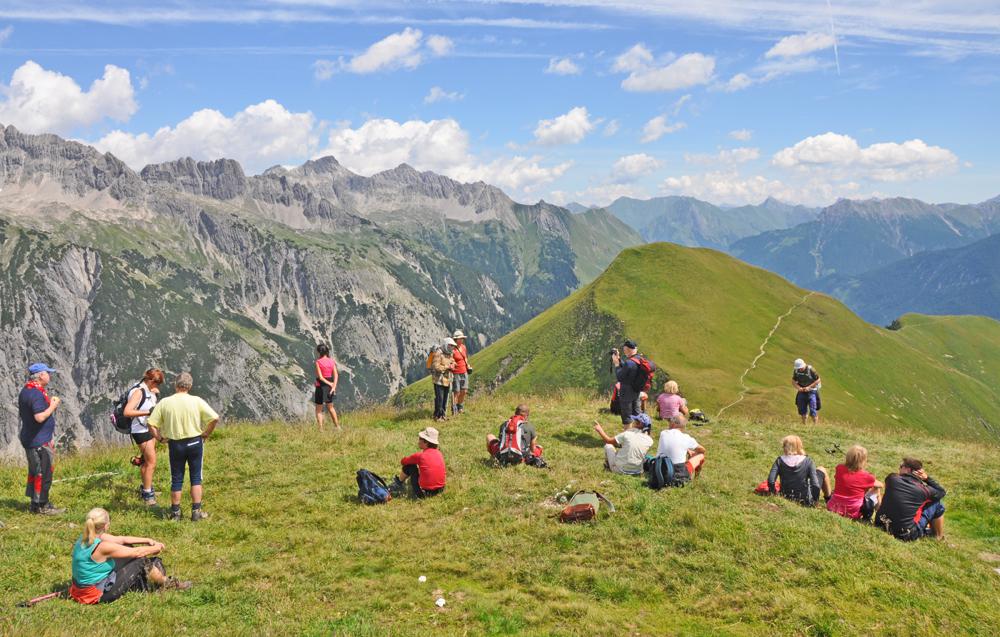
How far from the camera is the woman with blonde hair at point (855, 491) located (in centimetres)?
1444

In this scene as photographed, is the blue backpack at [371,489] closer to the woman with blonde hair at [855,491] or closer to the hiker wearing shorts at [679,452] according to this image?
the hiker wearing shorts at [679,452]

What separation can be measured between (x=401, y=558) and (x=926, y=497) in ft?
40.0

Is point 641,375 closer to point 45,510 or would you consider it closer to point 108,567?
point 108,567

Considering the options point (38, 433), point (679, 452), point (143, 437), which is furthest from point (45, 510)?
point (679, 452)

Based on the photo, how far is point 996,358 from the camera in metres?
189

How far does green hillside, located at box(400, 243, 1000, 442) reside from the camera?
11525 cm

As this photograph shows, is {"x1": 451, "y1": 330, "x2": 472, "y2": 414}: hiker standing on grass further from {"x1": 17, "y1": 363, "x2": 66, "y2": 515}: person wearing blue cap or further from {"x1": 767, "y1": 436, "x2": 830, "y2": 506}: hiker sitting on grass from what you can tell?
{"x1": 17, "y1": 363, "x2": 66, "y2": 515}: person wearing blue cap

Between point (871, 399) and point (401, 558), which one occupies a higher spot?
point (401, 558)

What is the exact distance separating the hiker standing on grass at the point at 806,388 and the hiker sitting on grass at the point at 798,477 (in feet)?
46.1

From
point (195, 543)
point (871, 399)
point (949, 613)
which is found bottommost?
point (871, 399)

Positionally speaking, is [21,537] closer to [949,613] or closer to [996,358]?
[949,613]

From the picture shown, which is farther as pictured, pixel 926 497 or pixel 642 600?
pixel 926 497

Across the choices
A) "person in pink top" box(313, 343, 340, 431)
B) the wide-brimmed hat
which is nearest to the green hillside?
"person in pink top" box(313, 343, 340, 431)

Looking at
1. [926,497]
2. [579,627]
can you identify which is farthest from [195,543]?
[926,497]
